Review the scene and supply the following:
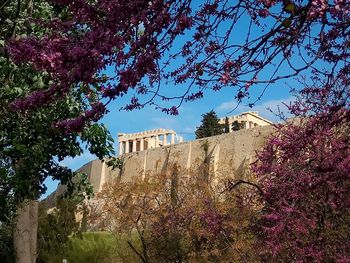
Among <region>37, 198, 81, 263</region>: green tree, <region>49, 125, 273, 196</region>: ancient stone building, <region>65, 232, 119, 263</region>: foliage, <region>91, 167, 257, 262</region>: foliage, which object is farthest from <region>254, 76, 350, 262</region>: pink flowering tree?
<region>49, 125, 273, 196</region>: ancient stone building

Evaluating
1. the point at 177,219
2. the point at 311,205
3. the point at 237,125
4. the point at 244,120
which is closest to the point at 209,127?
the point at 237,125

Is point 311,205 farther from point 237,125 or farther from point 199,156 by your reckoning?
point 237,125

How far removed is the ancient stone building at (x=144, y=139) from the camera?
77.6 meters

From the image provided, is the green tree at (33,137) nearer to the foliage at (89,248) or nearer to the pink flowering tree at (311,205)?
the pink flowering tree at (311,205)

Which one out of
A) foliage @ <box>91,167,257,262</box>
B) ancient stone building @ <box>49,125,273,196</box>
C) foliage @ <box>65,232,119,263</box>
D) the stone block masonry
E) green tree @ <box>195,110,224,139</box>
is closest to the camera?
foliage @ <box>91,167,257,262</box>

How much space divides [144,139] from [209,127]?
65.9 ft

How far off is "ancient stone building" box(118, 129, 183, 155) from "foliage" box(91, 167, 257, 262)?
158ft

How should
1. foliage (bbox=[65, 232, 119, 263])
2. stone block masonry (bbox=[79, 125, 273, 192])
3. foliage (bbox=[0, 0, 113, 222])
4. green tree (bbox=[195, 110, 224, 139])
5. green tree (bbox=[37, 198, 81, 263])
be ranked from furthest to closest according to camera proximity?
1. green tree (bbox=[195, 110, 224, 139])
2. stone block masonry (bbox=[79, 125, 273, 192])
3. foliage (bbox=[65, 232, 119, 263])
4. green tree (bbox=[37, 198, 81, 263])
5. foliage (bbox=[0, 0, 113, 222])

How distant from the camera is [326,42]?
4652mm

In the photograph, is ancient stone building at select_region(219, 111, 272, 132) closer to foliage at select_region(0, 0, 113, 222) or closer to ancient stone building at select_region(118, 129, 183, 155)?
ancient stone building at select_region(118, 129, 183, 155)

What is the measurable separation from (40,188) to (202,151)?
145 feet

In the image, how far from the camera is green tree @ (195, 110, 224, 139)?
59438 mm

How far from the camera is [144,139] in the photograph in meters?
78.4

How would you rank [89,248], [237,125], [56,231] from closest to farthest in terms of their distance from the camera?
[56,231], [89,248], [237,125]
